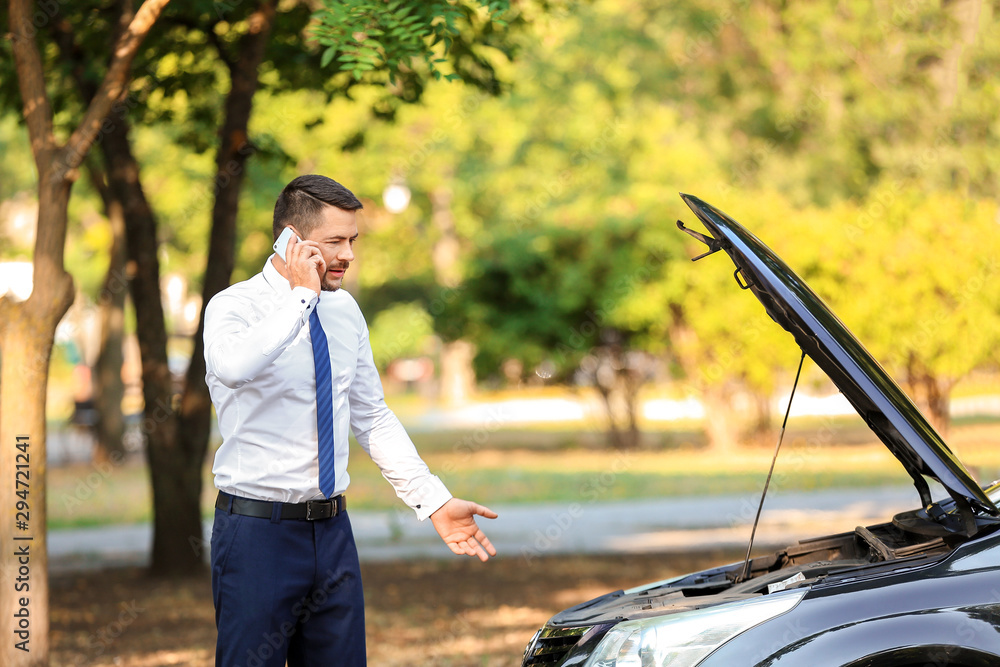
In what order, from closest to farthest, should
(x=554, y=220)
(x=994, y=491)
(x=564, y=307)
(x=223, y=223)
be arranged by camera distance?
(x=994, y=491) < (x=223, y=223) < (x=564, y=307) < (x=554, y=220)

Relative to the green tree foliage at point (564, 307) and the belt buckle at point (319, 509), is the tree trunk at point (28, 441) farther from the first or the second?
the green tree foliage at point (564, 307)

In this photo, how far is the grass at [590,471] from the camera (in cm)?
1355

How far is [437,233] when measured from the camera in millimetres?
38125

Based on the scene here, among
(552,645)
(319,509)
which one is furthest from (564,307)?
(319,509)

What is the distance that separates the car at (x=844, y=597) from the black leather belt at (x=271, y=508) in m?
0.78

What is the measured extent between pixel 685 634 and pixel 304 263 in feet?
4.60

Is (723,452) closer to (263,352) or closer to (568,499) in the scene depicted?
(568,499)

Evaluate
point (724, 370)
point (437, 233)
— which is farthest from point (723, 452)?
point (437, 233)

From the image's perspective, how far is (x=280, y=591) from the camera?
109 inches

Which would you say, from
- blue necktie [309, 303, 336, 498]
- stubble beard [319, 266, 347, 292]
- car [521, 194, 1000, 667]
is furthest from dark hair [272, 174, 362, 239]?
car [521, 194, 1000, 667]

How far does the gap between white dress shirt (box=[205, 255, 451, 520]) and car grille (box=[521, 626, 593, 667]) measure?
1.68ft

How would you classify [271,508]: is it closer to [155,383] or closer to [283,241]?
[283,241]

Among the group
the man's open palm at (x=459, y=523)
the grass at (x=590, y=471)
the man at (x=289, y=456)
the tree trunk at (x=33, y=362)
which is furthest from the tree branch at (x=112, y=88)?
the grass at (x=590, y=471)

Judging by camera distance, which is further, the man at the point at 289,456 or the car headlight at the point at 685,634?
the man at the point at 289,456
